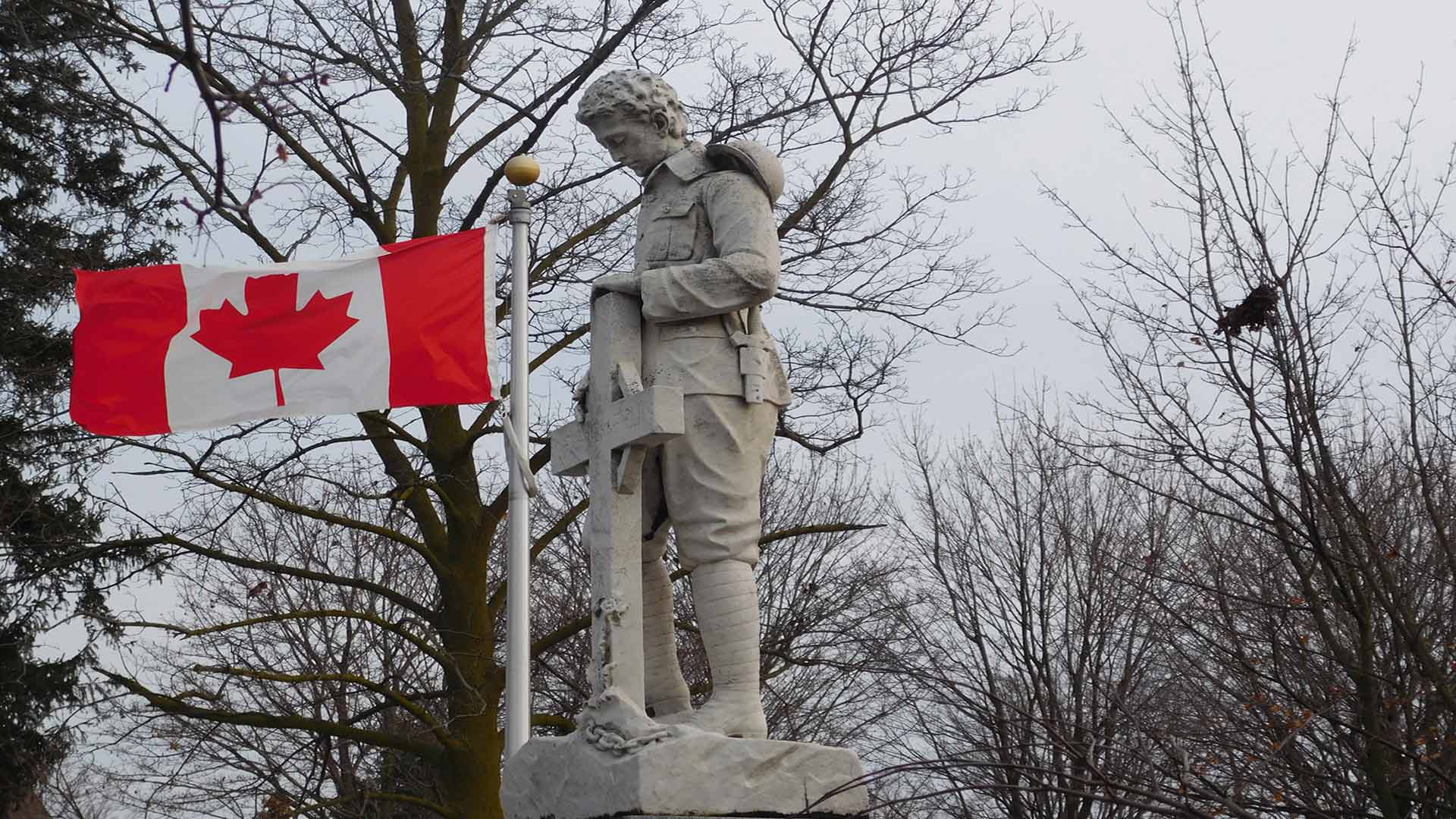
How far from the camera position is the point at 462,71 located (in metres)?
13.1

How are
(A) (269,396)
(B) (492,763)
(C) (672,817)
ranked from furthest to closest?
(B) (492,763) < (A) (269,396) < (C) (672,817)

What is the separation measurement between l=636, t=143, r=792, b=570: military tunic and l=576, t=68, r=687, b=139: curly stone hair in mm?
205

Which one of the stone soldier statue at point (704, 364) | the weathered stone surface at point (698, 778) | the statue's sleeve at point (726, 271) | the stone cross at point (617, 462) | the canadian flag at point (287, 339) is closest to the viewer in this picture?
the weathered stone surface at point (698, 778)

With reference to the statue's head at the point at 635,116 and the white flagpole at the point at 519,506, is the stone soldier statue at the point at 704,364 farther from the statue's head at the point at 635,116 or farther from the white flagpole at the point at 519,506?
the white flagpole at the point at 519,506

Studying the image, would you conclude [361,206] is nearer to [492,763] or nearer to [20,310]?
[492,763]

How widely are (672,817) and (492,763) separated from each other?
26.8ft

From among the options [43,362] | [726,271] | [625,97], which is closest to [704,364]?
[726,271]

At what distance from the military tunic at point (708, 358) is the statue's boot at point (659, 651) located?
0.34 ft

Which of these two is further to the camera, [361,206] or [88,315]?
[361,206]

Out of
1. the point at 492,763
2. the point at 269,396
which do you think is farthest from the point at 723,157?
the point at 492,763

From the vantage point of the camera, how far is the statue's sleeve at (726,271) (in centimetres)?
514

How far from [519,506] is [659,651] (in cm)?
400

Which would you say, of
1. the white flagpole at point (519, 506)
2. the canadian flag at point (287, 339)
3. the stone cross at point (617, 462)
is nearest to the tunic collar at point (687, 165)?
the stone cross at point (617, 462)

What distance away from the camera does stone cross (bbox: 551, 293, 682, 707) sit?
4906 millimetres
